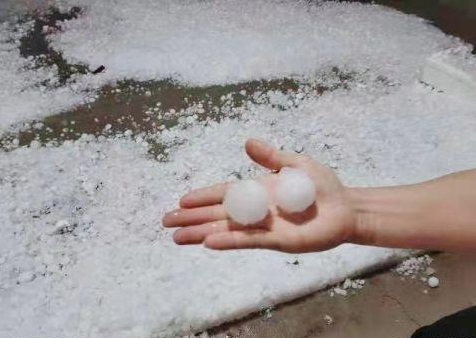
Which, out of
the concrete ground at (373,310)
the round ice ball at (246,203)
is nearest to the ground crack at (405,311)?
the concrete ground at (373,310)

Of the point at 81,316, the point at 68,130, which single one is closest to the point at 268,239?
the point at 81,316

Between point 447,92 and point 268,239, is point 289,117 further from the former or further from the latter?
point 268,239

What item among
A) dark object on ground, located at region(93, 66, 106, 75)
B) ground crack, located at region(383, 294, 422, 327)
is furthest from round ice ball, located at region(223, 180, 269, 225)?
dark object on ground, located at region(93, 66, 106, 75)

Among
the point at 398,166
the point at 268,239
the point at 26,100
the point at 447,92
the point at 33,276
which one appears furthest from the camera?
the point at 447,92

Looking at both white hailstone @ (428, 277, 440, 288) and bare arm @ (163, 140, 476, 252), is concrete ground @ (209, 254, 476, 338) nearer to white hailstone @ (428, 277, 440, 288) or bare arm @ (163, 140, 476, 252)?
white hailstone @ (428, 277, 440, 288)

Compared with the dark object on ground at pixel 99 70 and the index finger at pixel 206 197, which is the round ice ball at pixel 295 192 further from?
the dark object on ground at pixel 99 70

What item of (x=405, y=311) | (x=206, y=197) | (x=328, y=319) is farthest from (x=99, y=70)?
(x=405, y=311)
